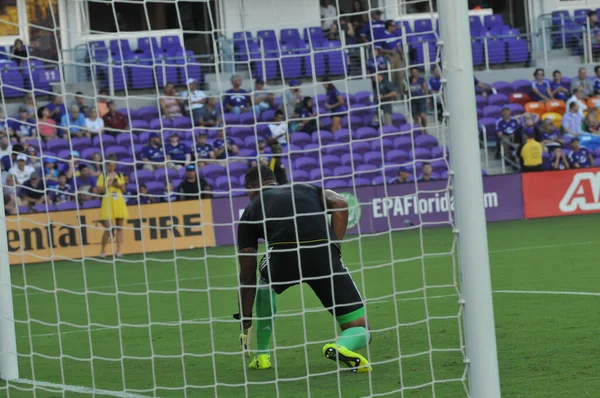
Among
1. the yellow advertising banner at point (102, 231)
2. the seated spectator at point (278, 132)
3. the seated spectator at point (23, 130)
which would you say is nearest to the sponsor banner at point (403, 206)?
the yellow advertising banner at point (102, 231)

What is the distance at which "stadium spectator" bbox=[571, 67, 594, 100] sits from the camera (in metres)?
25.1

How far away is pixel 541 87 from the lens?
2536 cm

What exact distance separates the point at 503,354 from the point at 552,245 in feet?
28.5

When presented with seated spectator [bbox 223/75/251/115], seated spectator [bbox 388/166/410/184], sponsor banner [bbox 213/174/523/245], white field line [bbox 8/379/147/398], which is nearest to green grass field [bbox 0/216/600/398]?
white field line [bbox 8/379/147/398]

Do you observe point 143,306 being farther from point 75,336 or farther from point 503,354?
point 503,354

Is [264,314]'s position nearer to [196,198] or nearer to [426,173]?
[196,198]

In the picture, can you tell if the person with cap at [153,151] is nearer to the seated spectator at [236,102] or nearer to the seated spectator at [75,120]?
the seated spectator at [75,120]

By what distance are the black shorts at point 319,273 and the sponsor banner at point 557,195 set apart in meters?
14.8

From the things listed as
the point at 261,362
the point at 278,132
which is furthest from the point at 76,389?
the point at 278,132

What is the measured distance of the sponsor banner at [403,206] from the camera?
20.2 meters

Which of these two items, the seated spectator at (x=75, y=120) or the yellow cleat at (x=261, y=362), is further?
the seated spectator at (x=75, y=120)

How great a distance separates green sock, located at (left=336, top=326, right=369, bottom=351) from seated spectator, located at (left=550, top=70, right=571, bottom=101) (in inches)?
750

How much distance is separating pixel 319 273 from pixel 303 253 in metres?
0.18

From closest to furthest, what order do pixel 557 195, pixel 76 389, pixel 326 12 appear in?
pixel 76 389, pixel 557 195, pixel 326 12
